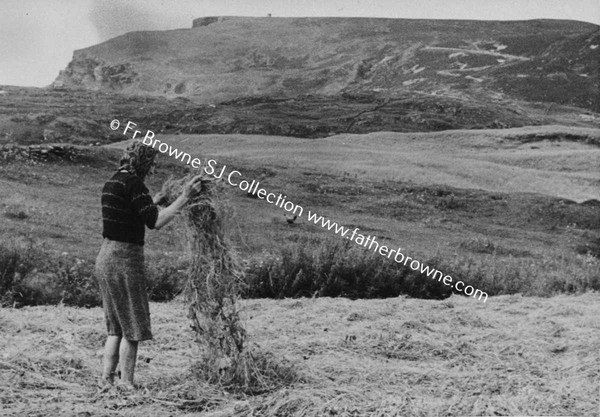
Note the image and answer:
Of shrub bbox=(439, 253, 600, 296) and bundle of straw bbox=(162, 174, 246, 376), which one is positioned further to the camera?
shrub bbox=(439, 253, 600, 296)

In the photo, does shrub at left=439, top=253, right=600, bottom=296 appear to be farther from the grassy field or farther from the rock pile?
the rock pile

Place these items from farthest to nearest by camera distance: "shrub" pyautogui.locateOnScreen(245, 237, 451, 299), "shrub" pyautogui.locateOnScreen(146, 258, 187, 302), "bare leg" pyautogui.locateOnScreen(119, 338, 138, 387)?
"shrub" pyautogui.locateOnScreen(245, 237, 451, 299) → "shrub" pyautogui.locateOnScreen(146, 258, 187, 302) → "bare leg" pyautogui.locateOnScreen(119, 338, 138, 387)

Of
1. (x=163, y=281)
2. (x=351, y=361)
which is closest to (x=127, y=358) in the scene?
(x=351, y=361)

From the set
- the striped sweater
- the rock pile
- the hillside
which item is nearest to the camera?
the striped sweater

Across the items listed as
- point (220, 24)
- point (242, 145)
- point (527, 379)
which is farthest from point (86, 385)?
point (220, 24)

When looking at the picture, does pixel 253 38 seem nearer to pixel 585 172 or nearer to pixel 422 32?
pixel 422 32

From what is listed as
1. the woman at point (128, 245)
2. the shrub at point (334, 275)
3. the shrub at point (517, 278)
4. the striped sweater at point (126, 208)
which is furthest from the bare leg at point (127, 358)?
the shrub at point (517, 278)

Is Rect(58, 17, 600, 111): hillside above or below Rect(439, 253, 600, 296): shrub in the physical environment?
above

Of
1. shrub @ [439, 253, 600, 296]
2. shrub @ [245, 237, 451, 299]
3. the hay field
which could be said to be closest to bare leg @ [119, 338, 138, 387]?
the hay field

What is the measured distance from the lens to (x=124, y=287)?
259 inches

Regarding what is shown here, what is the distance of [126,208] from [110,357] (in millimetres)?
1289

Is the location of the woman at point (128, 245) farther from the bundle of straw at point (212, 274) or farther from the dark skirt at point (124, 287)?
the bundle of straw at point (212, 274)

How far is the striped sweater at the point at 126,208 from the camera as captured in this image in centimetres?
645

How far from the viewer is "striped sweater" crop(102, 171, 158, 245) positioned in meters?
6.45
